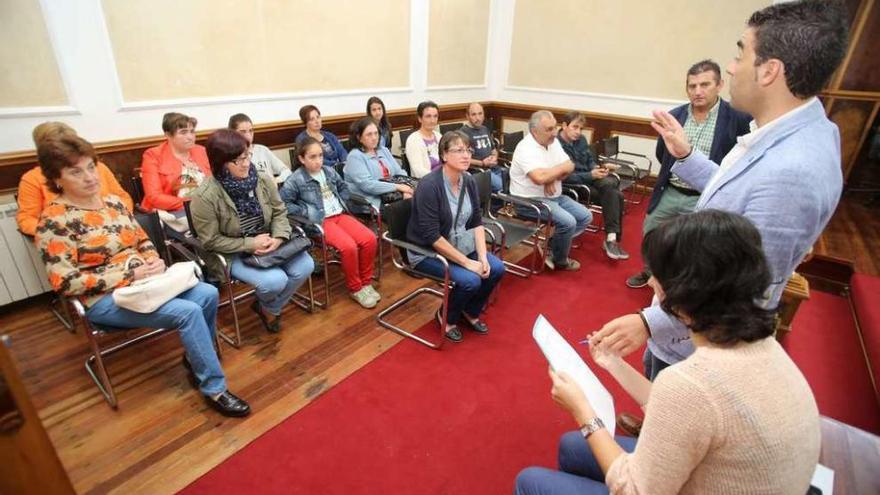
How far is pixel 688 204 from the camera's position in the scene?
9.24 ft

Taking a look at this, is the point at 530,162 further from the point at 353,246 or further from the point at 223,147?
the point at 223,147

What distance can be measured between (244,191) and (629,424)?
2.36 m

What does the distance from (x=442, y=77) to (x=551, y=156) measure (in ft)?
9.42

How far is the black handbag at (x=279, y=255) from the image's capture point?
96.4 inches

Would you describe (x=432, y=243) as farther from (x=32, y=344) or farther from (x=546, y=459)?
(x=32, y=344)

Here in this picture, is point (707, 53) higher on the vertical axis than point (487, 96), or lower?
higher

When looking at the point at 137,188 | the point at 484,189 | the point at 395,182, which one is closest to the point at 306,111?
the point at 395,182

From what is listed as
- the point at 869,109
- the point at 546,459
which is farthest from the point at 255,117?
the point at 869,109

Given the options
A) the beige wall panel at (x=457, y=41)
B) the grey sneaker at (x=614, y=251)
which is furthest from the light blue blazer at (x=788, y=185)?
the beige wall panel at (x=457, y=41)

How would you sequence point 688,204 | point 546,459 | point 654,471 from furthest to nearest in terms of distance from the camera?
1. point 688,204
2. point 546,459
3. point 654,471

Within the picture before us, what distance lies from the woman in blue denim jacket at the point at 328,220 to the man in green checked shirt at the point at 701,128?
1920 mm

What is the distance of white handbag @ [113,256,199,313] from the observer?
187 cm

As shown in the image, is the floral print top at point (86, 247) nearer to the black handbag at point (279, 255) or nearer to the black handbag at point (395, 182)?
the black handbag at point (279, 255)

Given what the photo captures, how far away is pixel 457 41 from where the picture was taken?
5777 millimetres
